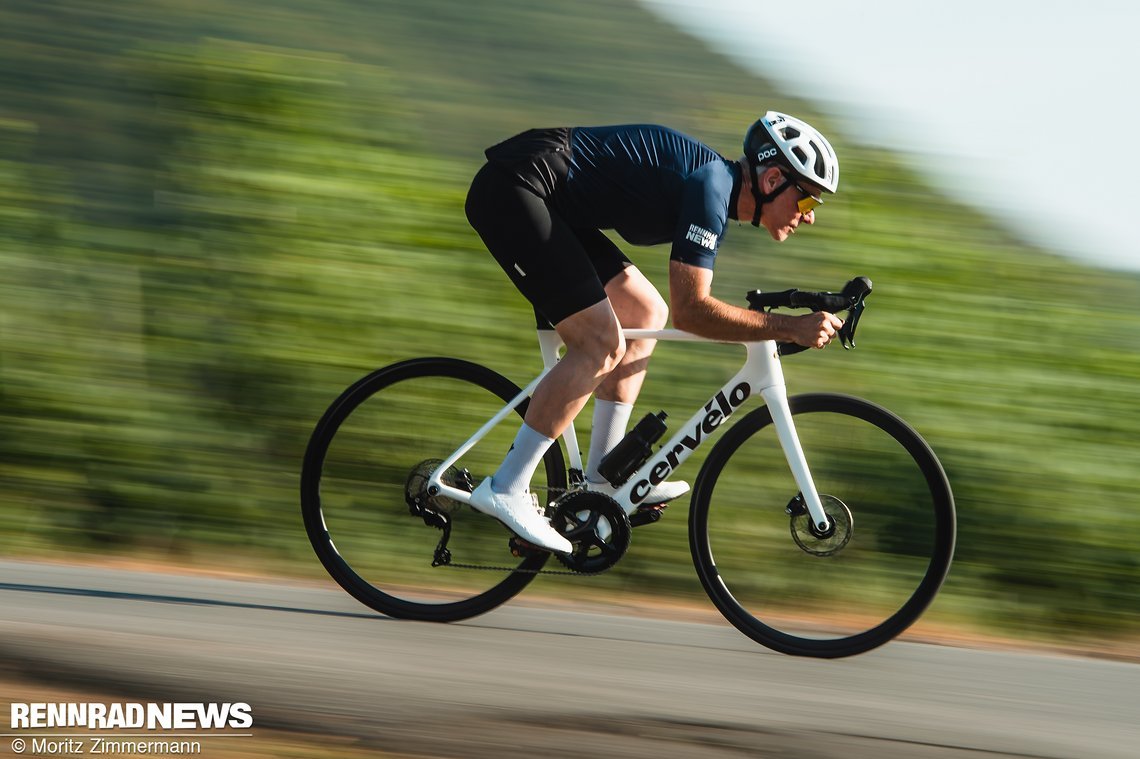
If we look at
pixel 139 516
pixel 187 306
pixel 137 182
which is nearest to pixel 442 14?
pixel 137 182

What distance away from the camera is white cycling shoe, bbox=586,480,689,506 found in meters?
4.63

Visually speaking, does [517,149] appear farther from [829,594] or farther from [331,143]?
[331,143]

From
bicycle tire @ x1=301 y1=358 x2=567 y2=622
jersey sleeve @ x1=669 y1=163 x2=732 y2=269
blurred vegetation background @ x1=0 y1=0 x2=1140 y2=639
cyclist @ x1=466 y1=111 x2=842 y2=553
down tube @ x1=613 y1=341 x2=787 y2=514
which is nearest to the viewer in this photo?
jersey sleeve @ x1=669 y1=163 x2=732 y2=269

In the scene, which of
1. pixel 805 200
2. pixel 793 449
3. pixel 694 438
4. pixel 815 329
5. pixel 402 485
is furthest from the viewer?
pixel 402 485

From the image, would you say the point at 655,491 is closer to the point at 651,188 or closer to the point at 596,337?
the point at 596,337

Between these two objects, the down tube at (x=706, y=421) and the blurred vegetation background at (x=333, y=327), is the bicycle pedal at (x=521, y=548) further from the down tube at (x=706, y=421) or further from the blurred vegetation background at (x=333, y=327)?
the blurred vegetation background at (x=333, y=327)

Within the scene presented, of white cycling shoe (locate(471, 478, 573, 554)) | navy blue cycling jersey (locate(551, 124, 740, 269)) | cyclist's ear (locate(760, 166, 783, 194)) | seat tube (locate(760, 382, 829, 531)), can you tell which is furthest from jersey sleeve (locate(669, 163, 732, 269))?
white cycling shoe (locate(471, 478, 573, 554))

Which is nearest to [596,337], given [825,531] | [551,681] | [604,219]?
[604,219]

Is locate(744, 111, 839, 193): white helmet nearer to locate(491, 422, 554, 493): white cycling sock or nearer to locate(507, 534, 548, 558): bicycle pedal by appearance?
locate(491, 422, 554, 493): white cycling sock

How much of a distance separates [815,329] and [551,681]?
1.48 meters

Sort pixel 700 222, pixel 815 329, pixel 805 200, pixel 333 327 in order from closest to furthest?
pixel 700 222 → pixel 815 329 → pixel 805 200 → pixel 333 327

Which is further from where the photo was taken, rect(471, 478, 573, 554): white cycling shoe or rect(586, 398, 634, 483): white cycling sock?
rect(586, 398, 634, 483): white cycling sock

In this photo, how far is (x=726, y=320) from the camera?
4352 mm

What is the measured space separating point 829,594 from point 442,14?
15.8 metres
